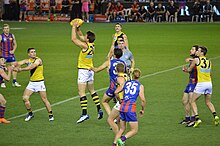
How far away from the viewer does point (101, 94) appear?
22.0m

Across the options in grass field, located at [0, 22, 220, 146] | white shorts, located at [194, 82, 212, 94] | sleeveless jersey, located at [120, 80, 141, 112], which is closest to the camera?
sleeveless jersey, located at [120, 80, 141, 112]

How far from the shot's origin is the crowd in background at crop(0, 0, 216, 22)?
56438mm

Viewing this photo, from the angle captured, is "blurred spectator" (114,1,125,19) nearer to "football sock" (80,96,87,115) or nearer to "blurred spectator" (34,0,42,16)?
"blurred spectator" (34,0,42,16)

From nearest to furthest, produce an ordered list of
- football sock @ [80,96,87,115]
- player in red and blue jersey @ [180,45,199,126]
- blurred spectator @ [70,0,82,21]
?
player in red and blue jersey @ [180,45,199,126], football sock @ [80,96,87,115], blurred spectator @ [70,0,82,21]

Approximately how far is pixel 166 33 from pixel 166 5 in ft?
41.0

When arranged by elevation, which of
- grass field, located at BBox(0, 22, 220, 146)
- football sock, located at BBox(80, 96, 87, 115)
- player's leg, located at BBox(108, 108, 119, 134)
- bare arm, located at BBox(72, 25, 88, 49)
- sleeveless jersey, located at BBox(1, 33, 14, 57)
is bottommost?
grass field, located at BBox(0, 22, 220, 146)

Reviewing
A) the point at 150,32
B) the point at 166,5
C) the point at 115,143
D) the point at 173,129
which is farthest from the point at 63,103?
the point at 166,5

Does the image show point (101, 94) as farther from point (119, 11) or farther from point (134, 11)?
point (134, 11)

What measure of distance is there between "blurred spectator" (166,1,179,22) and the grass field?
1109 centimetres

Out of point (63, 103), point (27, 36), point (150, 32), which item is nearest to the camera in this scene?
point (63, 103)

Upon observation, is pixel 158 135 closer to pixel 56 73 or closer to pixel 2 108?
pixel 2 108

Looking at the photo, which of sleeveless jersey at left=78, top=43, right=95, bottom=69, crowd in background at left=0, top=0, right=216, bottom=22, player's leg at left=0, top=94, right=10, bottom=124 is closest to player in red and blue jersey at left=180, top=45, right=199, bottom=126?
sleeveless jersey at left=78, top=43, right=95, bottom=69

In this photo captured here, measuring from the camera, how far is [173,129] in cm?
1658

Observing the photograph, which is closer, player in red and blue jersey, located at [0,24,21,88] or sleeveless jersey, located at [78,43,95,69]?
sleeveless jersey, located at [78,43,95,69]
